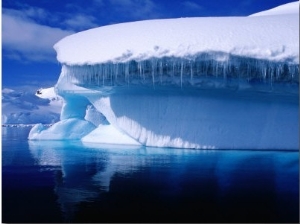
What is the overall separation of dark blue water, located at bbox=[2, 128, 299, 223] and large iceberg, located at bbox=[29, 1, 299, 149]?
7.82 ft

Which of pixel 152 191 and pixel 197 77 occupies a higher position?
pixel 197 77

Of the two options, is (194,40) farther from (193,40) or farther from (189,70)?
(189,70)

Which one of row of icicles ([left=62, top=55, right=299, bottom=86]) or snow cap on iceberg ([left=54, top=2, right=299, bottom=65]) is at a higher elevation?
snow cap on iceberg ([left=54, top=2, right=299, bottom=65])

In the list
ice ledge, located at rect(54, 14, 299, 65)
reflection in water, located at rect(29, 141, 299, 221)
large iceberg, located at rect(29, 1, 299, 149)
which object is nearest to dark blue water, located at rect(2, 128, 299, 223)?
reflection in water, located at rect(29, 141, 299, 221)

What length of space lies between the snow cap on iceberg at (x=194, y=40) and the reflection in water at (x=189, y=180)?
239cm

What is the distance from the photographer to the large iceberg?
8.57m

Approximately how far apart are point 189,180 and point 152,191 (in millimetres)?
893

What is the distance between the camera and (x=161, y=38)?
29.5 feet

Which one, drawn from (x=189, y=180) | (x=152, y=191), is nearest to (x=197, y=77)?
(x=189, y=180)

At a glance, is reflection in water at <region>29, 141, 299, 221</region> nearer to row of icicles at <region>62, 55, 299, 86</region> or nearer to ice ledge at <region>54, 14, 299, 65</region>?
row of icicles at <region>62, 55, 299, 86</region>

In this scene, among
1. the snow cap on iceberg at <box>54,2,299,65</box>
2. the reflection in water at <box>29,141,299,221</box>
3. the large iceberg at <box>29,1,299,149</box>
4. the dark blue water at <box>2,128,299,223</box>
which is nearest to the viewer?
the dark blue water at <box>2,128,299,223</box>

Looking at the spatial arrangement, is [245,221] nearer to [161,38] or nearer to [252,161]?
[252,161]

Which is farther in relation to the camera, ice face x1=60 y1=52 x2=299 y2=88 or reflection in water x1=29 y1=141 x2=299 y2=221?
ice face x1=60 y1=52 x2=299 y2=88

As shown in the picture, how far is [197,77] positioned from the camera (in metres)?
9.52
